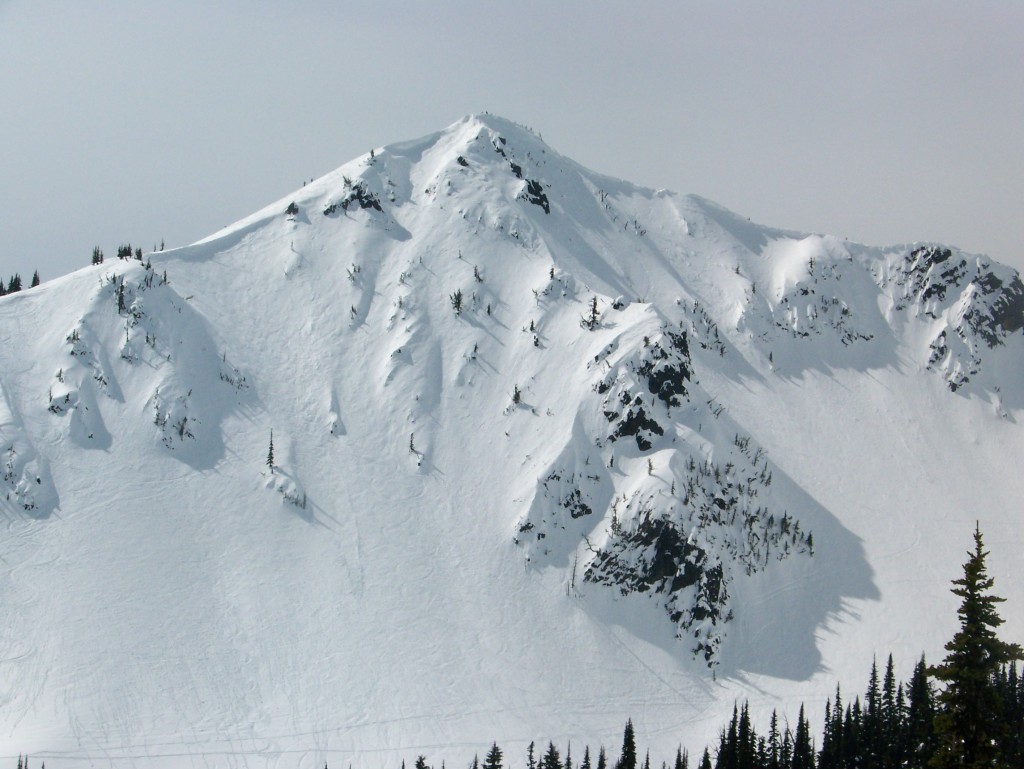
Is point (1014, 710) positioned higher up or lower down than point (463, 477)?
lower down

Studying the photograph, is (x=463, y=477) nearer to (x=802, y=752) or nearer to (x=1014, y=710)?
(x=802, y=752)

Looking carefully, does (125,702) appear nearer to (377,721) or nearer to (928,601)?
(377,721)

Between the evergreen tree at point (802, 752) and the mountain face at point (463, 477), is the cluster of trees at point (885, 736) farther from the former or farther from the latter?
the mountain face at point (463, 477)

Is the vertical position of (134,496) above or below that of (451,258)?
below

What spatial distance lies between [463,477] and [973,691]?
11017 cm

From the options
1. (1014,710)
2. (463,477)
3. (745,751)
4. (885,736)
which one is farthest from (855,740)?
(463,477)

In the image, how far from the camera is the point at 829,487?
487 feet

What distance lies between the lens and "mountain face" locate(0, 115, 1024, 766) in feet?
372

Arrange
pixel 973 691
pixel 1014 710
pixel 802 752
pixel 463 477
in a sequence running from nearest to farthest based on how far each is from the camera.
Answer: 1. pixel 973 691
2. pixel 802 752
3. pixel 1014 710
4. pixel 463 477

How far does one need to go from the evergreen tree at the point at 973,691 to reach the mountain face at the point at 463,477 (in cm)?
8264

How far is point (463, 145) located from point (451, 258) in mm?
28031

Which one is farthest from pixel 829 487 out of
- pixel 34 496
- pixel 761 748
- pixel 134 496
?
pixel 34 496

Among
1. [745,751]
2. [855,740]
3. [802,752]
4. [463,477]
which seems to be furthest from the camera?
[463,477]

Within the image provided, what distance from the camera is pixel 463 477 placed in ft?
456
